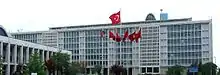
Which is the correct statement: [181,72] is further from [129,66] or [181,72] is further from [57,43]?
[57,43]

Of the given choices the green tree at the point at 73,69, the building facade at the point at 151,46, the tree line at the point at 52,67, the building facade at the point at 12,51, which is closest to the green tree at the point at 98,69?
the tree line at the point at 52,67

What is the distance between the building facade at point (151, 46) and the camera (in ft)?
372

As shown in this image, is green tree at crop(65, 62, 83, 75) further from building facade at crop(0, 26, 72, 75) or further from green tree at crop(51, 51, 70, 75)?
building facade at crop(0, 26, 72, 75)

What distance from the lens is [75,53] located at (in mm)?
125438

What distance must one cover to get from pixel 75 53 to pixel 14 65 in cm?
4929

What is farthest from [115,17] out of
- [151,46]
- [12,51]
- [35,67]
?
[151,46]

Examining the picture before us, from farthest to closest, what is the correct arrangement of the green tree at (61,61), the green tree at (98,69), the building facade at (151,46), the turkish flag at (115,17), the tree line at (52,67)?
the green tree at (98,69) < the building facade at (151,46) < the green tree at (61,61) < the tree line at (52,67) < the turkish flag at (115,17)

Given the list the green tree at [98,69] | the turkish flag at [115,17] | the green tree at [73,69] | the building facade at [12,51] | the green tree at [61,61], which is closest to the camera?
the turkish flag at [115,17]

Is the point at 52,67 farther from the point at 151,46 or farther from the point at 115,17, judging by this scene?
the point at 151,46

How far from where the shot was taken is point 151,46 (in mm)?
116875

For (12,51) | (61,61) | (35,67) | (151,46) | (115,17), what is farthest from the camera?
(151,46)

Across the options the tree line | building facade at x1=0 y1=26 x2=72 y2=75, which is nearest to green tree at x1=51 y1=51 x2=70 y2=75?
the tree line

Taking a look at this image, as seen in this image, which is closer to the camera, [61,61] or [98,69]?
[61,61]

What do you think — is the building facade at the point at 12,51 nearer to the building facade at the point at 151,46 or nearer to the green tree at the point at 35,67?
the green tree at the point at 35,67
